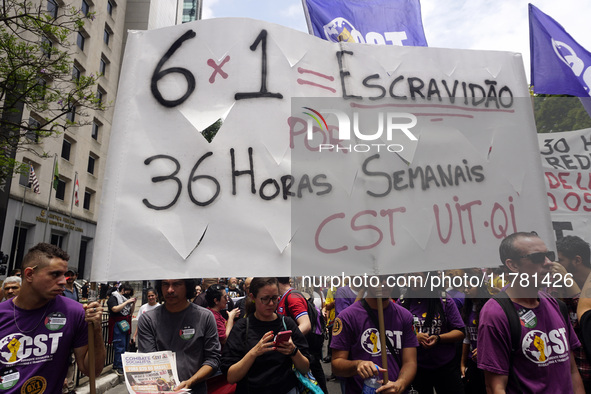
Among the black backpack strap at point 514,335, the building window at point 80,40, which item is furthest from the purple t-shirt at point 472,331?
the building window at point 80,40

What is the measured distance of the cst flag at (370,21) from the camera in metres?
4.02

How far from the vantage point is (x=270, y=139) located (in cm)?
276

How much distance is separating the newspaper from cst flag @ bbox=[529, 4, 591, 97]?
14.6 feet

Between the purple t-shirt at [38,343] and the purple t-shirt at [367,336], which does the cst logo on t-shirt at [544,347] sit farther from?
the purple t-shirt at [38,343]

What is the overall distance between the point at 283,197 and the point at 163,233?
28.4 inches

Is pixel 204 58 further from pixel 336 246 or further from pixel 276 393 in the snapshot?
pixel 276 393

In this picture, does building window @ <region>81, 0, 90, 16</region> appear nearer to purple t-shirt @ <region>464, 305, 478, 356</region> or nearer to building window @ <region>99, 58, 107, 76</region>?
building window @ <region>99, 58, 107, 76</region>

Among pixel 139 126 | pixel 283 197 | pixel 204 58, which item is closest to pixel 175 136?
pixel 139 126

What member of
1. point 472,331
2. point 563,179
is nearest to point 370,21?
point 563,179

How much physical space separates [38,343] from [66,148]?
30568 mm

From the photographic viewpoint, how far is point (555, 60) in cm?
489

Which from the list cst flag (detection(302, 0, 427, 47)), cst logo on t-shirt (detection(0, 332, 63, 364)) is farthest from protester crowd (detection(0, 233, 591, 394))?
cst flag (detection(302, 0, 427, 47))

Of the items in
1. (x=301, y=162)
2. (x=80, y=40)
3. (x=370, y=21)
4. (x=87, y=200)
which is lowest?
(x=301, y=162)

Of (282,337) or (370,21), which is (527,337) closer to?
(282,337)
